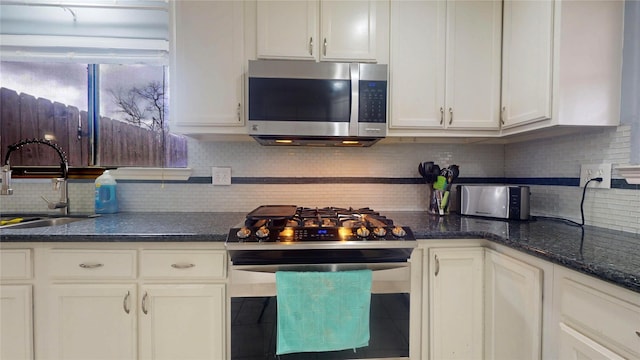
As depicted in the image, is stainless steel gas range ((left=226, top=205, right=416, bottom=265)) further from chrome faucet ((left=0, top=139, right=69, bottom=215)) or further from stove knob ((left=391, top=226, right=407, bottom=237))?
chrome faucet ((left=0, top=139, right=69, bottom=215))

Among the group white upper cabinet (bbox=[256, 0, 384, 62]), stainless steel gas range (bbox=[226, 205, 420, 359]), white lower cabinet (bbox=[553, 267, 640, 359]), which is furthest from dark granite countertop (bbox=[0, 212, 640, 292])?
white upper cabinet (bbox=[256, 0, 384, 62])

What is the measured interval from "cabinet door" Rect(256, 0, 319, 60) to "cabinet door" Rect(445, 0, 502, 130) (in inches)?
31.5

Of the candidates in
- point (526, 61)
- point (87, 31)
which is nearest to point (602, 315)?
point (526, 61)

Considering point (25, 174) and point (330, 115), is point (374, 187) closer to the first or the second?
point (330, 115)

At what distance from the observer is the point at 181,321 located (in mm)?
1277

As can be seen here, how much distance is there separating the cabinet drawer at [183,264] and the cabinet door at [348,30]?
1.19 metres

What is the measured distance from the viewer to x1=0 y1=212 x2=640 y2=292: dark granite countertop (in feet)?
2.82

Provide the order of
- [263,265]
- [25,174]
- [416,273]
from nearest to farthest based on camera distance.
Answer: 1. [263,265]
2. [416,273]
3. [25,174]

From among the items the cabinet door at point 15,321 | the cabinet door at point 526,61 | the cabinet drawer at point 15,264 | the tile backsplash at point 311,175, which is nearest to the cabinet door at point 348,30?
the tile backsplash at point 311,175

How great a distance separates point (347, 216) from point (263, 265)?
530 mm

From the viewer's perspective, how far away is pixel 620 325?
75cm

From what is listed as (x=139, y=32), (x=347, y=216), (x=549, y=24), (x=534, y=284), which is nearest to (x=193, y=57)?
(x=139, y=32)

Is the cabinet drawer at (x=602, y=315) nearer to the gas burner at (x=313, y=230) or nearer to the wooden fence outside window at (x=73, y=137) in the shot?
the gas burner at (x=313, y=230)

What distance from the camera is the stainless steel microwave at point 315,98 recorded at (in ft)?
4.97
